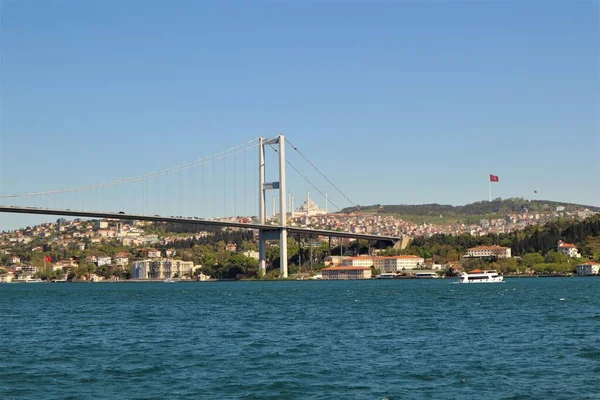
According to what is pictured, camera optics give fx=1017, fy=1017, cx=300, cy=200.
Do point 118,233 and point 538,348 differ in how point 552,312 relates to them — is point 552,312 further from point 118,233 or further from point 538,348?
point 118,233

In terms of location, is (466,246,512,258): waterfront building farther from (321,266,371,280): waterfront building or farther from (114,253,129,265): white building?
(114,253,129,265): white building

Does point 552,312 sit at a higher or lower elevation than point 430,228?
lower

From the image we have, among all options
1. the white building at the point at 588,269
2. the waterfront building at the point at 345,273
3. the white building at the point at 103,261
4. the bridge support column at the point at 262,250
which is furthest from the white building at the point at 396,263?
the white building at the point at 103,261

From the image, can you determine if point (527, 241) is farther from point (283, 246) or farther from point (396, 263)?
point (283, 246)

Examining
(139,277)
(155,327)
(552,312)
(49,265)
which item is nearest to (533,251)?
(139,277)

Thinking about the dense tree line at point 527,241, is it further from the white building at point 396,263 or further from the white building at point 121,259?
the white building at point 121,259

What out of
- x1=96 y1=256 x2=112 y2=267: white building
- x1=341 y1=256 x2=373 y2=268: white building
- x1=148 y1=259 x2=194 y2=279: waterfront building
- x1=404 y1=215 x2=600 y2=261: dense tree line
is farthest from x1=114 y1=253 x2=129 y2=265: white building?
x1=341 y1=256 x2=373 y2=268: white building

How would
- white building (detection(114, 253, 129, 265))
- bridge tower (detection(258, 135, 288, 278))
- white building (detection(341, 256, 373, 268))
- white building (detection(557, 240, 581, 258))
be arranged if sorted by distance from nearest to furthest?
bridge tower (detection(258, 135, 288, 278)), white building (detection(557, 240, 581, 258)), white building (detection(341, 256, 373, 268)), white building (detection(114, 253, 129, 265))
